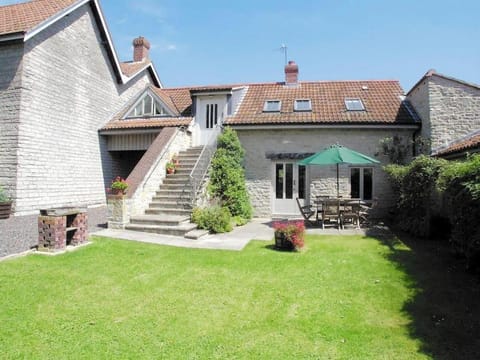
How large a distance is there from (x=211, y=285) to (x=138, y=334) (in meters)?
1.71

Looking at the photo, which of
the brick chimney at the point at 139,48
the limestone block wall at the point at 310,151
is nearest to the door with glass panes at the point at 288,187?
the limestone block wall at the point at 310,151

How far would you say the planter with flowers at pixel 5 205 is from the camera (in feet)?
31.3

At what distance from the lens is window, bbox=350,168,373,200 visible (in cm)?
1291

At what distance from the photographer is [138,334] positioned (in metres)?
3.66

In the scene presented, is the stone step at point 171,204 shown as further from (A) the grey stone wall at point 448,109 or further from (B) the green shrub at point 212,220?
(A) the grey stone wall at point 448,109

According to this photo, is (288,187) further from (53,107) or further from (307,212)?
(53,107)

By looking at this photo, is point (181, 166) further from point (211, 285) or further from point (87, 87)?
point (211, 285)

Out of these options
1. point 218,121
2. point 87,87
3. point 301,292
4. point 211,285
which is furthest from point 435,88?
point 87,87

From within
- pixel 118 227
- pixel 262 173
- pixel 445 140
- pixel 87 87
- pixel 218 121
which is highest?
pixel 87 87

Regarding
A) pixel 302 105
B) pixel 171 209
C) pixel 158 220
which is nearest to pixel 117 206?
pixel 158 220

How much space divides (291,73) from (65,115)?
1172cm

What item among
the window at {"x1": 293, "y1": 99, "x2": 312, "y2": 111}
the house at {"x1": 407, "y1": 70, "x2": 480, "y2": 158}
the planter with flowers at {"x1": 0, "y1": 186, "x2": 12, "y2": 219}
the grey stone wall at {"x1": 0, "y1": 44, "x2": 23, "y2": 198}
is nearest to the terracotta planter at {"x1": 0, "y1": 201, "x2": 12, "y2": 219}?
the planter with flowers at {"x1": 0, "y1": 186, "x2": 12, "y2": 219}

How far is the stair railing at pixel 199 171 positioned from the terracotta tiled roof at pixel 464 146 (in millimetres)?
8620

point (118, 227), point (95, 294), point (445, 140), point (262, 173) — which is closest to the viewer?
point (95, 294)
